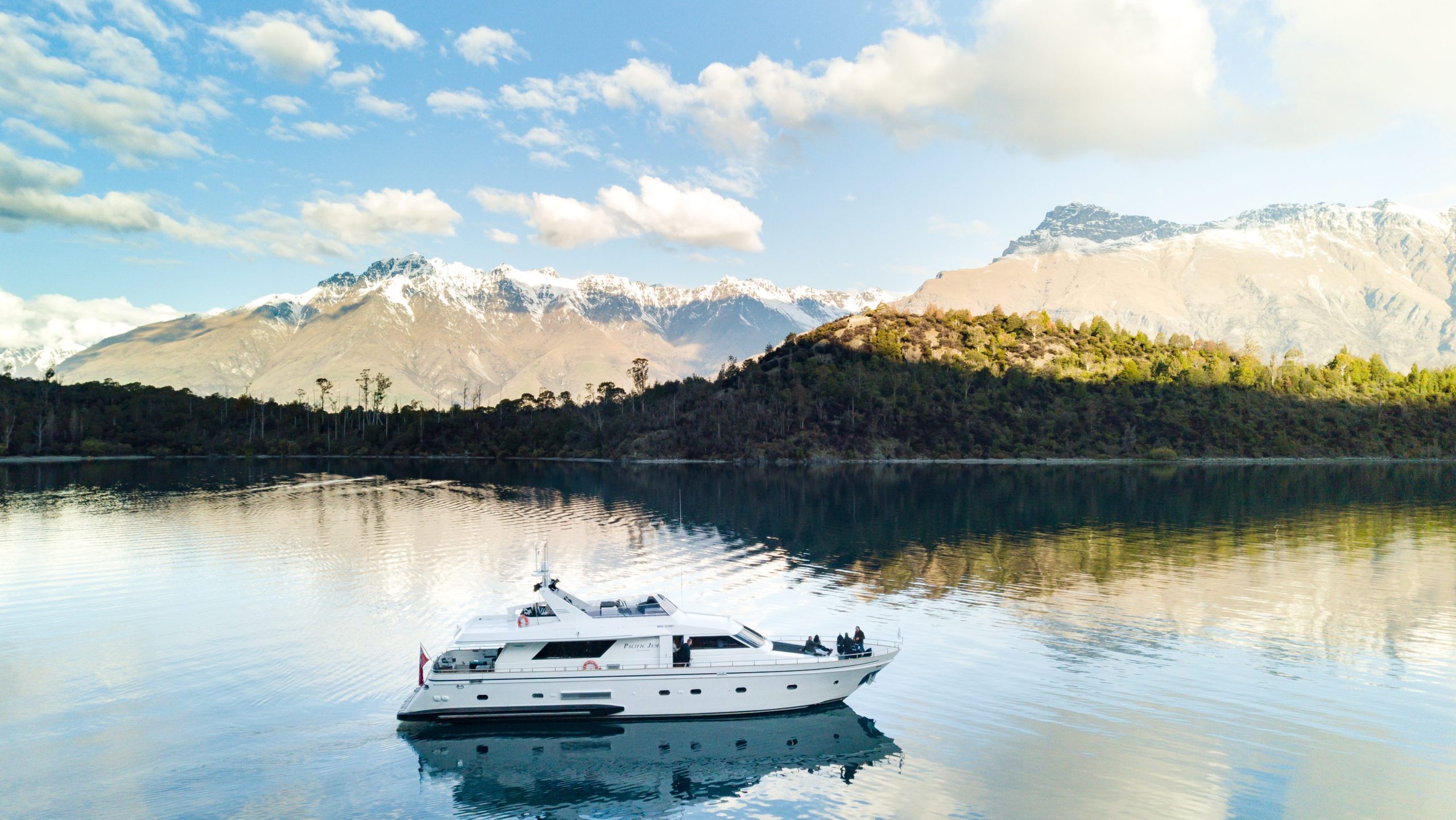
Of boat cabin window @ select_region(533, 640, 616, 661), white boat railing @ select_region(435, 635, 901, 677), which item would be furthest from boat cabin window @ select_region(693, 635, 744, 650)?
boat cabin window @ select_region(533, 640, 616, 661)

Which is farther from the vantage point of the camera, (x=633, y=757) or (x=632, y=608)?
(x=632, y=608)

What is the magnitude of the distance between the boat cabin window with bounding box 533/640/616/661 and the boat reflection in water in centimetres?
280

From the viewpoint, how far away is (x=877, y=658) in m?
33.3

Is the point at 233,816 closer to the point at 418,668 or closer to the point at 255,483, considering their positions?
the point at 418,668

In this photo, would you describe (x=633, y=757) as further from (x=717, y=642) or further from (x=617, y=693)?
(x=717, y=642)

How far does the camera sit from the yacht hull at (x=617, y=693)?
31.8 m

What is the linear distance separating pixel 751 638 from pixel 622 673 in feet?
18.5

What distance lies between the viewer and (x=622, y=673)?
32188 mm

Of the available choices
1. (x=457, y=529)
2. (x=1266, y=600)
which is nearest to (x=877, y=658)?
(x=1266, y=600)

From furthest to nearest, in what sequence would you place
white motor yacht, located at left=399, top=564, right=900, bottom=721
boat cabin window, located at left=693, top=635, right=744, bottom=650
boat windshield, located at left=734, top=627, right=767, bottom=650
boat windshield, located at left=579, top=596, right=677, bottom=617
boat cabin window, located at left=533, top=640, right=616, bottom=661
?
boat windshield, located at left=579, top=596, right=677, bottom=617 < boat windshield, located at left=734, top=627, right=767, bottom=650 < boat cabin window, located at left=693, top=635, right=744, bottom=650 < boat cabin window, located at left=533, top=640, right=616, bottom=661 < white motor yacht, located at left=399, top=564, right=900, bottom=721

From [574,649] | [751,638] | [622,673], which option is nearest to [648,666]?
[622,673]

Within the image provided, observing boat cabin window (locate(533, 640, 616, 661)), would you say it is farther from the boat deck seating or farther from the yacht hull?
the boat deck seating

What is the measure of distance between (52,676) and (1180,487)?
147 meters

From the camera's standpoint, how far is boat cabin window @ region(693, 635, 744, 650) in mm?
32781
